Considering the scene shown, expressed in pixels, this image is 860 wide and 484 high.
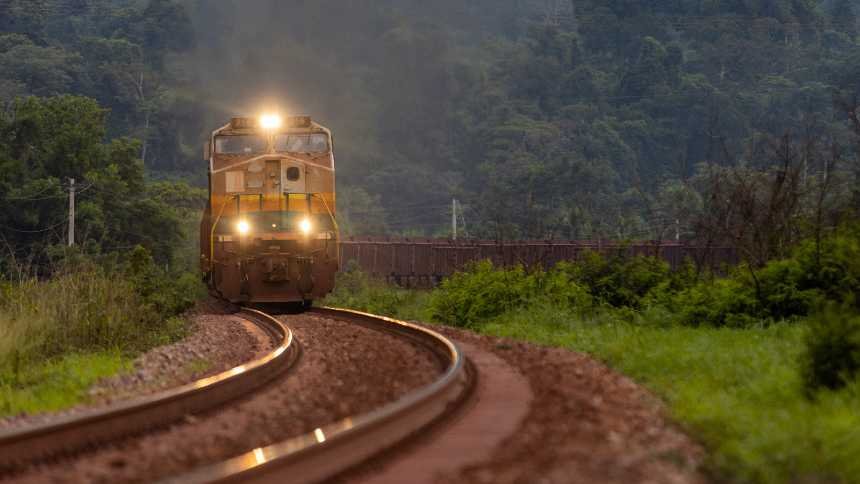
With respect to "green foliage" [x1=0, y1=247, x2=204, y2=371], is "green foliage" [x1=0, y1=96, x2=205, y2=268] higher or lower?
higher

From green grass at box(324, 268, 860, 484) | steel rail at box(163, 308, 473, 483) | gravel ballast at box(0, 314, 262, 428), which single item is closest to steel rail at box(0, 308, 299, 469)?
gravel ballast at box(0, 314, 262, 428)

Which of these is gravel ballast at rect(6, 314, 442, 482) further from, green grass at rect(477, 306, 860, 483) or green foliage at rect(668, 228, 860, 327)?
green foliage at rect(668, 228, 860, 327)

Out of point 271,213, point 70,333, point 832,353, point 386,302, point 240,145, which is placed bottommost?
point 386,302

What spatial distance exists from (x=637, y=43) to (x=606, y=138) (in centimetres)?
2754

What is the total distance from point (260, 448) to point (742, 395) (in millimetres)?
4221

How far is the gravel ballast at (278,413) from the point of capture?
22.7 feet

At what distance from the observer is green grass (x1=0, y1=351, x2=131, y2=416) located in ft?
33.9

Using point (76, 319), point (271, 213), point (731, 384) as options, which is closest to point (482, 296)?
point (271, 213)

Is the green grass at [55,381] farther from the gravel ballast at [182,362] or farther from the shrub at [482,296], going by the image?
the shrub at [482,296]

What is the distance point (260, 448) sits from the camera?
697 centimetres

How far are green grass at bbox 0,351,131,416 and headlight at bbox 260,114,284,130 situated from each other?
10.9m

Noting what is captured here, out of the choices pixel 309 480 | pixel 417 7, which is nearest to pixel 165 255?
pixel 309 480

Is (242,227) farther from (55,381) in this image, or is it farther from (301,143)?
(55,381)

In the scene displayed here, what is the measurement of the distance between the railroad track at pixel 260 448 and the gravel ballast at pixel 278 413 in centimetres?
16
